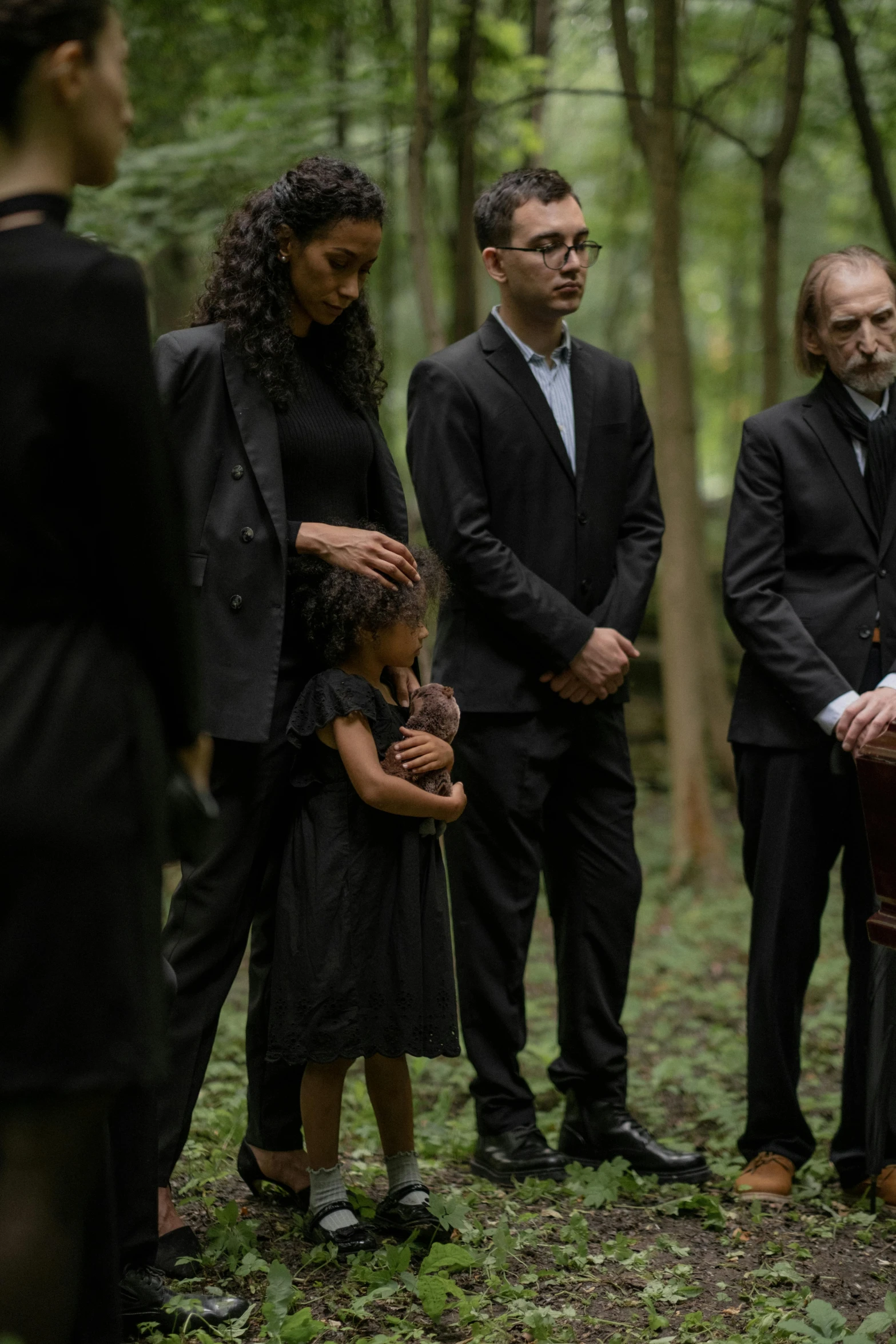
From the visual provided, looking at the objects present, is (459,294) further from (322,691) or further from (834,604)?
(322,691)

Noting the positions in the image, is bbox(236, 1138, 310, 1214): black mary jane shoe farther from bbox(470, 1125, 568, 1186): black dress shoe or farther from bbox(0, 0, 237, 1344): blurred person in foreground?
bbox(0, 0, 237, 1344): blurred person in foreground

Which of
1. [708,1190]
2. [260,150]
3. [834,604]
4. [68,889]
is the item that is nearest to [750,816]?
[834,604]

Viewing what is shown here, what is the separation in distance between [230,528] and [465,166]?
538 cm

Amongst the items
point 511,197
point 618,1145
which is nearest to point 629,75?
point 511,197

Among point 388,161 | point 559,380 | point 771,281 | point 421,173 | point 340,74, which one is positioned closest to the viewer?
point 559,380

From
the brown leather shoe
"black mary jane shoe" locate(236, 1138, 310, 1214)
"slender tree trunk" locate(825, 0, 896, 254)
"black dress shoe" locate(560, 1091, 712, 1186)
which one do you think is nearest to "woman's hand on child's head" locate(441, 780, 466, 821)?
"black mary jane shoe" locate(236, 1138, 310, 1214)

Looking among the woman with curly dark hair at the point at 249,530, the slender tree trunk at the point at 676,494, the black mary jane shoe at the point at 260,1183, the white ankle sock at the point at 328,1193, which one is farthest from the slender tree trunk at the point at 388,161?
the white ankle sock at the point at 328,1193

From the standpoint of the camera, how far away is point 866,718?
3496 mm

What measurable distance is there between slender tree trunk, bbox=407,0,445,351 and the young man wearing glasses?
2.78 metres

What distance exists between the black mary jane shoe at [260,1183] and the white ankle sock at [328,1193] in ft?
0.73

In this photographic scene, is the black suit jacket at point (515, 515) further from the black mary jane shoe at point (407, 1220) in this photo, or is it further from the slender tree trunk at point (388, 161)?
the slender tree trunk at point (388, 161)

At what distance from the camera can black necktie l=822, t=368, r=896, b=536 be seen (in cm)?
376

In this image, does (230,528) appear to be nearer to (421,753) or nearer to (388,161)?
(421,753)

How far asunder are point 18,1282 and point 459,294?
7.25 meters
